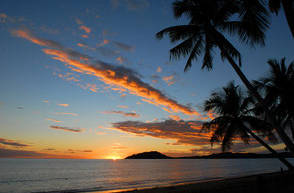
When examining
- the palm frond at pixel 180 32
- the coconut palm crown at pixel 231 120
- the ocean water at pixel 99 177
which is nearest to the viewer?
the palm frond at pixel 180 32

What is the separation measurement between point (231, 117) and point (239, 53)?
23.5 ft

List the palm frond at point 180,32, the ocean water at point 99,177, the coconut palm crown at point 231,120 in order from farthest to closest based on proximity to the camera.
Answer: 1. the ocean water at point 99,177
2. the coconut palm crown at point 231,120
3. the palm frond at point 180,32

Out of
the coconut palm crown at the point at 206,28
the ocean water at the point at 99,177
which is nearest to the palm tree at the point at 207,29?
the coconut palm crown at the point at 206,28

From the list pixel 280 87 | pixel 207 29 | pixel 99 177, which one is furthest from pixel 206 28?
pixel 99 177

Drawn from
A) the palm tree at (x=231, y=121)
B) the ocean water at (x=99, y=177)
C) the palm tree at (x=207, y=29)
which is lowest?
the ocean water at (x=99, y=177)

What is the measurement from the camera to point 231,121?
14258 millimetres

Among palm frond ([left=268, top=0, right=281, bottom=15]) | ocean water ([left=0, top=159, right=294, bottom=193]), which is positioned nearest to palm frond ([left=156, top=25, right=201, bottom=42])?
palm frond ([left=268, top=0, right=281, bottom=15])

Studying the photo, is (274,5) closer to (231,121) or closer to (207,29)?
(207,29)

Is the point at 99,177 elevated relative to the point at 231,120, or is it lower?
lower

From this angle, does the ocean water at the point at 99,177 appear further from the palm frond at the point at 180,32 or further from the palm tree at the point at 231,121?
the palm frond at the point at 180,32

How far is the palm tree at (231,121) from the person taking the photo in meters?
13.8

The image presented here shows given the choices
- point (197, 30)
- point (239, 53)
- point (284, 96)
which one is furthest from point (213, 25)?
point (284, 96)

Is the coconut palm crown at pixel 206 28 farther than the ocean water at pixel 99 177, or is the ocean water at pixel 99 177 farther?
the ocean water at pixel 99 177

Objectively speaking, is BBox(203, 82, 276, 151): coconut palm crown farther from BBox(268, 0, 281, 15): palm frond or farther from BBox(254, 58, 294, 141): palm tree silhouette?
BBox(268, 0, 281, 15): palm frond
